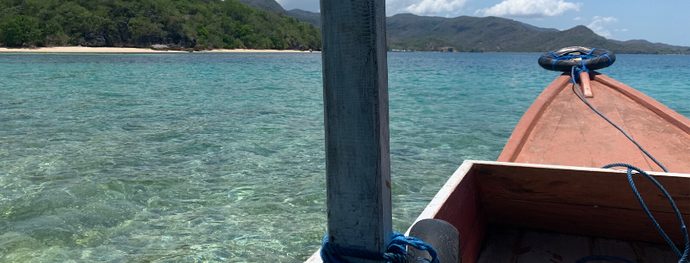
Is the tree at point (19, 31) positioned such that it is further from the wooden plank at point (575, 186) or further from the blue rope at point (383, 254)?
the blue rope at point (383, 254)

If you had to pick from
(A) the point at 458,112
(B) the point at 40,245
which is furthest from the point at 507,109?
(B) the point at 40,245

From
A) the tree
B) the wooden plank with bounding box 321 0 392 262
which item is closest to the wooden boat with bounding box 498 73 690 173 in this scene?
the wooden plank with bounding box 321 0 392 262

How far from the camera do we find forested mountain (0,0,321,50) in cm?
6675

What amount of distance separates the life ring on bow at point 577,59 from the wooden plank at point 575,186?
4.76m

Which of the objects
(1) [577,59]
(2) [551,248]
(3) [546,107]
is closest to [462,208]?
(2) [551,248]

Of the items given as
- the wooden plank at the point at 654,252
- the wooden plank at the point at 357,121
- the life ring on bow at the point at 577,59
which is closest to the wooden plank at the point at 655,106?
the life ring on bow at the point at 577,59

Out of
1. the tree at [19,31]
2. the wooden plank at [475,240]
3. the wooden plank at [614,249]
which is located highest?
the tree at [19,31]

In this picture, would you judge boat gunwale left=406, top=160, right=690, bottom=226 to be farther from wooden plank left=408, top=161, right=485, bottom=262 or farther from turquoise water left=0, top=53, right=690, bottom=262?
turquoise water left=0, top=53, right=690, bottom=262

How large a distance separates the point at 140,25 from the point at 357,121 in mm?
89891

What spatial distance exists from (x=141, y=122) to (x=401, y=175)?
20.3ft

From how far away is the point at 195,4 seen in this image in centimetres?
10719

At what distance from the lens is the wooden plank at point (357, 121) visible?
103cm

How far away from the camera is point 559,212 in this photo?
247 centimetres

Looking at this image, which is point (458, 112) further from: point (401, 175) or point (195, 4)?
point (195, 4)
